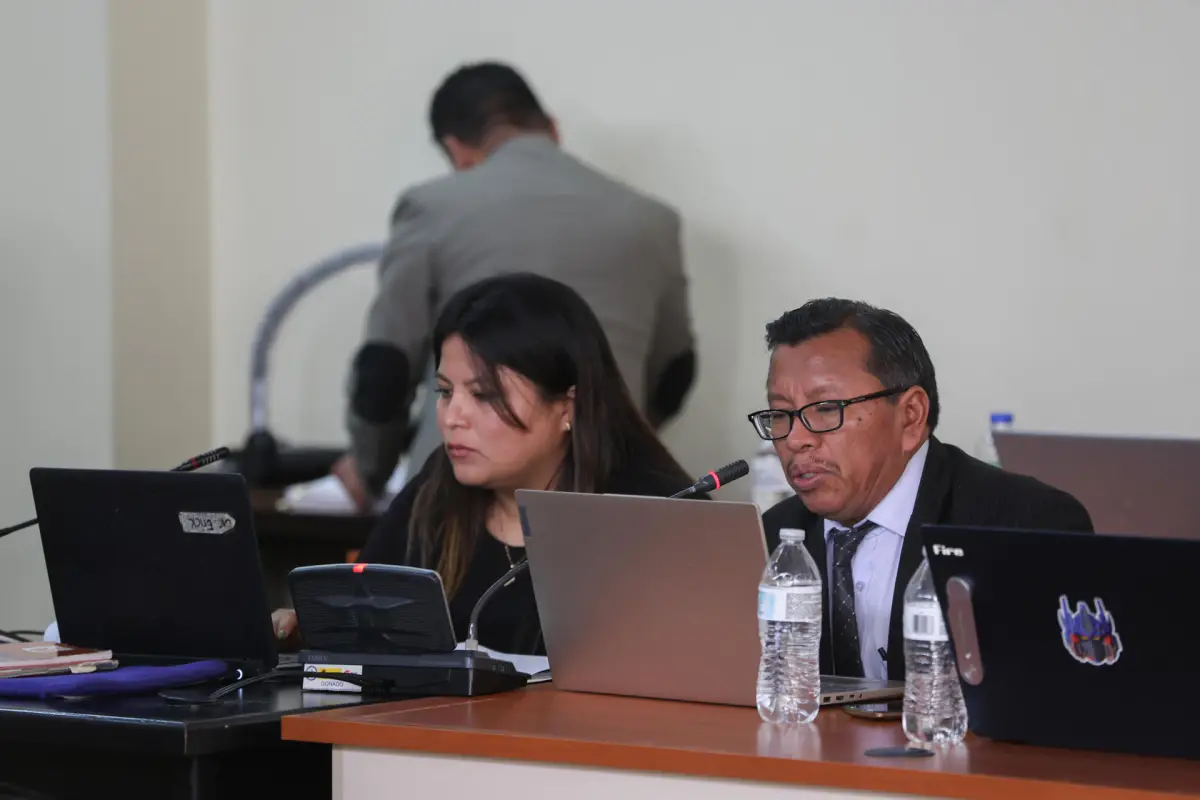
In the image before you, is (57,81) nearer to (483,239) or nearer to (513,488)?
(483,239)

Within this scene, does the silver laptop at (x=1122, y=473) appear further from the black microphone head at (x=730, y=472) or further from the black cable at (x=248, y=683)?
the black cable at (x=248, y=683)

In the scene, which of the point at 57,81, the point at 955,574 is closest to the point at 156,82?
the point at 57,81

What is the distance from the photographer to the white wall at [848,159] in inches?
134

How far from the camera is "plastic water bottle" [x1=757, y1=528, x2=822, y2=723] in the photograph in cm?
162

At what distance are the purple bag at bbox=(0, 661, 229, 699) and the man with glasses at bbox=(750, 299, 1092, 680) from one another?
778mm

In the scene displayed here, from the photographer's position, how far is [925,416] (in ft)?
6.63

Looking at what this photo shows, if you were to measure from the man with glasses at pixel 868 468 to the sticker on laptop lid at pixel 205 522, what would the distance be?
0.67 metres

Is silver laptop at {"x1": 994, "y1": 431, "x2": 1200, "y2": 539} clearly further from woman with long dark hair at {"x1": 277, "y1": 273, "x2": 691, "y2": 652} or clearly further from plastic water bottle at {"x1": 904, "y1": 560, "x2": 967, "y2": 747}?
plastic water bottle at {"x1": 904, "y1": 560, "x2": 967, "y2": 747}

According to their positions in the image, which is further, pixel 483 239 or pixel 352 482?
pixel 352 482

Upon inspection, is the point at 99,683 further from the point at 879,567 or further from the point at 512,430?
the point at 879,567

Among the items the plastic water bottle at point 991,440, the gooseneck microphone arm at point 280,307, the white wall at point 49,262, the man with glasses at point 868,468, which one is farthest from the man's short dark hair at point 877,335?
the white wall at point 49,262

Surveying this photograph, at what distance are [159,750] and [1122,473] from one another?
1.45 metres

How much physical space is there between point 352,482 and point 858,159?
1.39 metres

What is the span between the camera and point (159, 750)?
1580 millimetres
